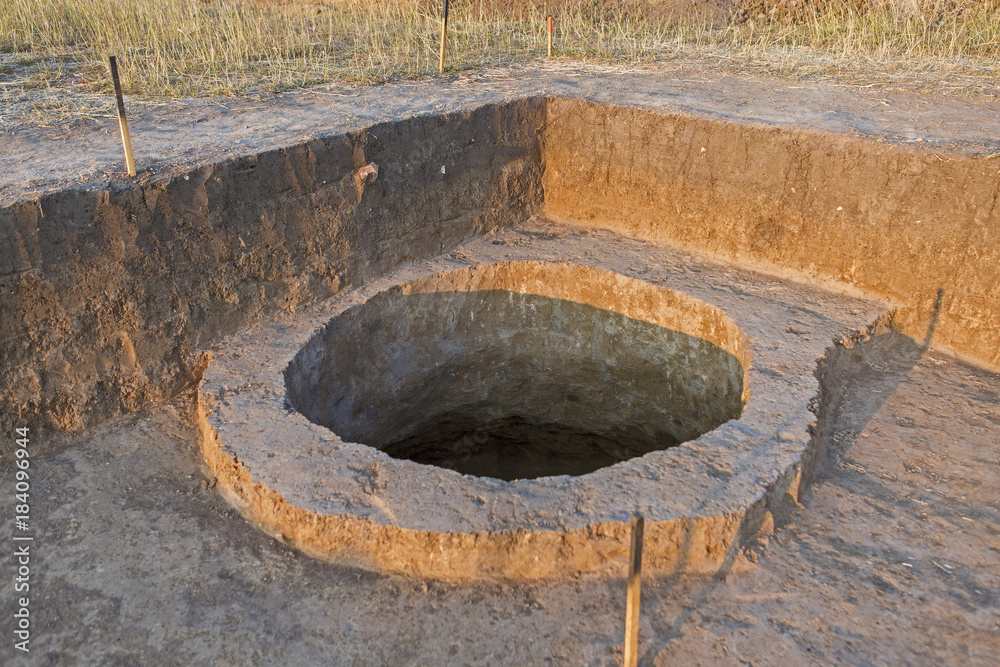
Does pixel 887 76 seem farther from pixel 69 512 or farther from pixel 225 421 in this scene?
pixel 69 512

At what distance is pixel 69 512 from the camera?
3.14 m

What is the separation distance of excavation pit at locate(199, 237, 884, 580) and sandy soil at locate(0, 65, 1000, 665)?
133 mm

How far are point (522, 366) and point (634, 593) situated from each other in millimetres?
3114

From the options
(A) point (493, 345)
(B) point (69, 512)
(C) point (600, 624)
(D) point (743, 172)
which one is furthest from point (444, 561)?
(D) point (743, 172)

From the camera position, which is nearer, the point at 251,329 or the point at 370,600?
the point at 370,600

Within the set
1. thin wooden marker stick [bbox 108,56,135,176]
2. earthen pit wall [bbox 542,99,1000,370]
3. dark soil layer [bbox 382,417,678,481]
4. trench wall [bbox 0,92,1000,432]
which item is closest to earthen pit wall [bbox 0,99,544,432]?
trench wall [bbox 0,92,1000,432]

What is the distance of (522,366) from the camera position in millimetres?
5223

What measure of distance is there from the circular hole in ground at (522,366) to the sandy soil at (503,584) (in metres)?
0.87

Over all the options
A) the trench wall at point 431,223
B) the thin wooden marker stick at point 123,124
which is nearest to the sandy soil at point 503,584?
the thin wooden marker stick at point 123,124

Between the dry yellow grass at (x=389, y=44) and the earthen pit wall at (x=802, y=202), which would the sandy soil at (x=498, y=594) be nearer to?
the earthen pit wall at (x=802, y=202)

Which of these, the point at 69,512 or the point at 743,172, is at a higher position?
the point at 743,172

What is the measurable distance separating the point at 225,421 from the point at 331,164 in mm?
1667

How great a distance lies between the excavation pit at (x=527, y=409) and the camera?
281 cm

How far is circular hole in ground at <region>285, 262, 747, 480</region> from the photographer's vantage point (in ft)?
14.2
